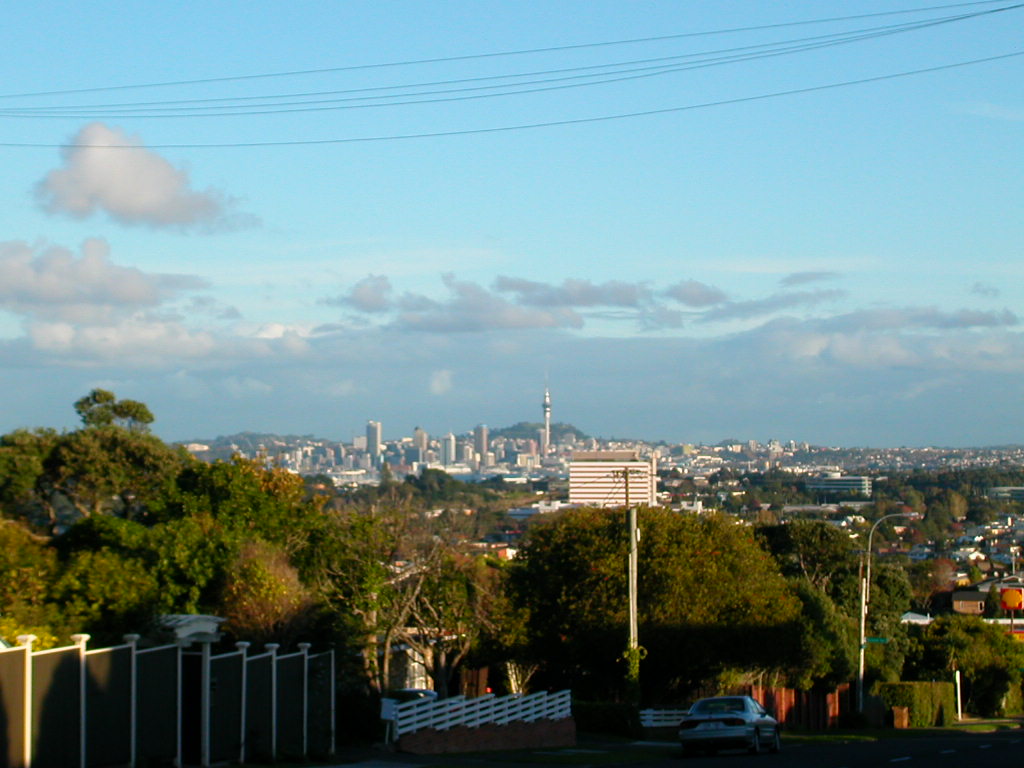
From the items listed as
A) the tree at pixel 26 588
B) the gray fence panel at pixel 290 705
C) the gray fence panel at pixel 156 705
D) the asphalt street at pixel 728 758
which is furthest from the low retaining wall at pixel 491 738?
the tree at pixel 26 588

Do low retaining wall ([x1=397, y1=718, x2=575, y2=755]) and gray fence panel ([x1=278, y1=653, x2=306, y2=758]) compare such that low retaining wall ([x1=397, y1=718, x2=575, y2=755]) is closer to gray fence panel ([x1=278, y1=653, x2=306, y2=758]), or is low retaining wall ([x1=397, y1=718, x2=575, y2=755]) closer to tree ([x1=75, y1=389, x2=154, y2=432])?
gray fence panel ([x1=278, y1=653, x2=306, y2=758])

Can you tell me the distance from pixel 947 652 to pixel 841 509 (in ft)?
353

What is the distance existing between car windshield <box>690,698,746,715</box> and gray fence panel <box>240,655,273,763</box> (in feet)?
31.3

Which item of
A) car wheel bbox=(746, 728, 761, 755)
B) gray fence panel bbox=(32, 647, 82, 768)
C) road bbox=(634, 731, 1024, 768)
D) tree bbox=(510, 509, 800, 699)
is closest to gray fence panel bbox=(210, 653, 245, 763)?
gray fence panel bbox=(32, 647, 82, 768)

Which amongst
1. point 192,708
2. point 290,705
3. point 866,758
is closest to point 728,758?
point 866,758

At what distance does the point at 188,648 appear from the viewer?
20.2 meters

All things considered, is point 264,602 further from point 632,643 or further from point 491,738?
point 632,643

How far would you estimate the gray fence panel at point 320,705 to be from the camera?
22.5 metres

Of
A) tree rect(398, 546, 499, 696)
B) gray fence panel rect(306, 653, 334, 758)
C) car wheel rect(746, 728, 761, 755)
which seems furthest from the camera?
tree rect(398, 546, 499, 696)

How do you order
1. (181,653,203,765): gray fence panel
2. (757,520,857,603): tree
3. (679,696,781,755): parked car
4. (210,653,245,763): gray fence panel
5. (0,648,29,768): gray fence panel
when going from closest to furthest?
1. (0,648,29,768): gray fence panel
2. (181,653,203,765): gray fence panel
3. (210,653,245,763): gray fence panel
4. (679,696,781,755): parked car
5. (757,520,857,603): tree

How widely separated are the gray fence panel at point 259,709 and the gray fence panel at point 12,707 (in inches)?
182

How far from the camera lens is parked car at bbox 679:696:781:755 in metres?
26.0

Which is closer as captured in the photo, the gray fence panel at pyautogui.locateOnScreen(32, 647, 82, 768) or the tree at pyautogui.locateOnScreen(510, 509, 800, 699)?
the gray fence panel at pyautogui.locateOnScreen(32, 647, 82, 768)

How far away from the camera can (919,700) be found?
58.8 meters
